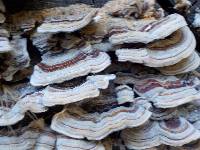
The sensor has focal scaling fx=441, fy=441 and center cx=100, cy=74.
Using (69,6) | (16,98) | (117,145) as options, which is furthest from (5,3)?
(117,145)

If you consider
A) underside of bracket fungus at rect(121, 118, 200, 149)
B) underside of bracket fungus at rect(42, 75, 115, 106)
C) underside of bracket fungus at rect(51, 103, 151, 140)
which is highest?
underside of bracket fungus at rect(42, 75, 115, 106)

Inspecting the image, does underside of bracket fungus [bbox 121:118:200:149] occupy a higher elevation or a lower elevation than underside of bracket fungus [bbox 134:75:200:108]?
lower

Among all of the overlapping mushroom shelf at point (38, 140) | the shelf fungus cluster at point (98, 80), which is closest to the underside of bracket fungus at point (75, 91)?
the shelf fungus cluster at point (98, 80)

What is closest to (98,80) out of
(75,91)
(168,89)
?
(75,91)

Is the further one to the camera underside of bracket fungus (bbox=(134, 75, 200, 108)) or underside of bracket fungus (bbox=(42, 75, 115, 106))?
underside of bracket fungus (bbox=(134, 75, 200, 108))

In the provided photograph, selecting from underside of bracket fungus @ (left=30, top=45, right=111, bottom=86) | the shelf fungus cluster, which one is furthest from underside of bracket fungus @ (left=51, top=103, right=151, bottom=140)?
underside of bracket fungus @ (left=30, top=45, right=111, bottom=86)

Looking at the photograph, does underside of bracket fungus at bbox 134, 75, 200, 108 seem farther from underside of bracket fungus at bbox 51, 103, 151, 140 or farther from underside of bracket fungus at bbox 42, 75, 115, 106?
underside of bracket fungus at bbox 42, 75, 115, 106

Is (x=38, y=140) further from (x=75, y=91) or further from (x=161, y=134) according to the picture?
(x=161, y=134)

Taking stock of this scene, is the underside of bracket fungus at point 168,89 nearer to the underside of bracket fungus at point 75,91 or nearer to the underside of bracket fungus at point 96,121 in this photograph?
the underside of bracket fungus at point 96,121
